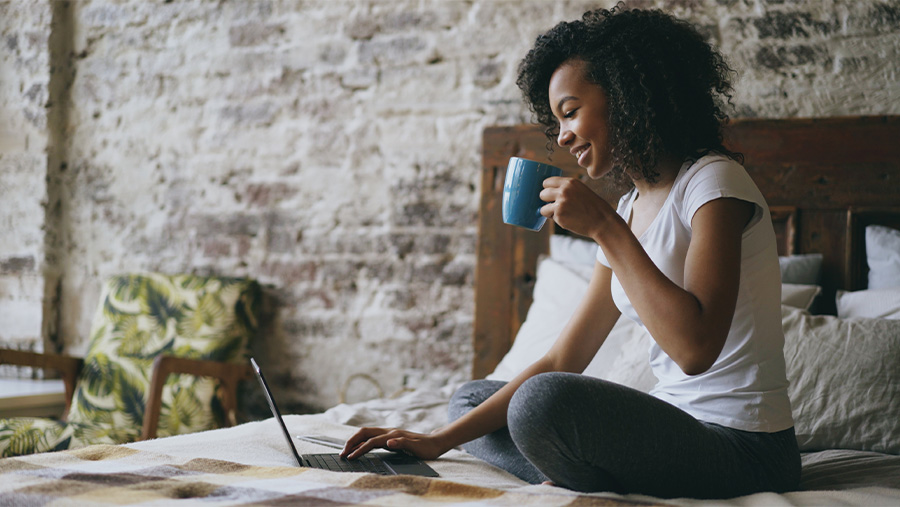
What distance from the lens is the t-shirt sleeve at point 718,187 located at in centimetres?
119

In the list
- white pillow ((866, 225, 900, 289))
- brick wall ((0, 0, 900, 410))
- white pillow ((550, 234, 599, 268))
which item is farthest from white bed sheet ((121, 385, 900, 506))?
brick wall ((0, 0, 900, 410))

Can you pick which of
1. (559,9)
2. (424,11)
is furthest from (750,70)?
(424,11)

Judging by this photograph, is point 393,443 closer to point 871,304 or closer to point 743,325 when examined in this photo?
point 743,325

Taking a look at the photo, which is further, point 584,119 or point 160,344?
point 160,344

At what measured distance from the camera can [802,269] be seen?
6.73ft

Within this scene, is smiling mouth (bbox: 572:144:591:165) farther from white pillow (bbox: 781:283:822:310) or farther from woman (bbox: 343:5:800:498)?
white pillow (bbox: 781:283:822:310)

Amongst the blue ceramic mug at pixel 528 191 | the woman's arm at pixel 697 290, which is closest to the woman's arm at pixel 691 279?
the woman's arm at pixel 697 290

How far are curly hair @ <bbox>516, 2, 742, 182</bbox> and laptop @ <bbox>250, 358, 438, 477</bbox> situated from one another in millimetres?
666

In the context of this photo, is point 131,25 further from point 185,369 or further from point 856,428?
point 856,428

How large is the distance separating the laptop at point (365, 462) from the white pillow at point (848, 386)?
0.88m

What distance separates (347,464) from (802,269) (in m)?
1.39

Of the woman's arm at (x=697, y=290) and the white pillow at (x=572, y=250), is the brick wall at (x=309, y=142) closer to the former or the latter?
the white pillow at (x=572, y=250)

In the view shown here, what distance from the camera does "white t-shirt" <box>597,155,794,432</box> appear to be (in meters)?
1.20

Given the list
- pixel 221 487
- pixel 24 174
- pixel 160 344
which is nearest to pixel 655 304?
pixel 221 487
